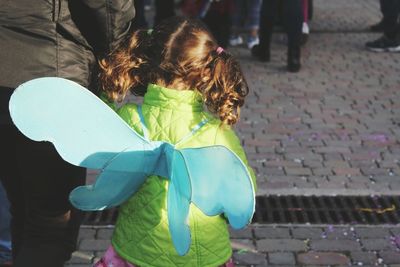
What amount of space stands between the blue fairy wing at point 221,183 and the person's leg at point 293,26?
5069 mm

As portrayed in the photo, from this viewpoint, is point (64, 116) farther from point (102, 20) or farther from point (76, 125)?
point (102, 20)

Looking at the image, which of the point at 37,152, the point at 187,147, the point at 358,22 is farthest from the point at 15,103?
the point at 358,22

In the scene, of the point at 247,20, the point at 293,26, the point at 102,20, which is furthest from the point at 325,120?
the point at 102,20

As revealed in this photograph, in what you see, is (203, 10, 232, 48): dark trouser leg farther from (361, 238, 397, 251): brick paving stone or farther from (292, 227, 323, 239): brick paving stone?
(361, 238, 397, 251): brick paving stone

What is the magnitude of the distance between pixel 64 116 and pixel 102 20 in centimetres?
49

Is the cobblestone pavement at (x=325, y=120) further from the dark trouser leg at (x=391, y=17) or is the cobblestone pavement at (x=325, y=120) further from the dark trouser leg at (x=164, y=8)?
the dark trouser leg at (x=164, y=8)

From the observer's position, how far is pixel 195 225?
7.68 feet

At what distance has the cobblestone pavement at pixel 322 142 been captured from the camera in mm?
3586

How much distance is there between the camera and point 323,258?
137 inches

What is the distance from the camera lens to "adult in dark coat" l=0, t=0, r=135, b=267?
7.87ft

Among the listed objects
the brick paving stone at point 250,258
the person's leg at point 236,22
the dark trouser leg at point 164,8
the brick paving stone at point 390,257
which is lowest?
the person's leg at point 236,22

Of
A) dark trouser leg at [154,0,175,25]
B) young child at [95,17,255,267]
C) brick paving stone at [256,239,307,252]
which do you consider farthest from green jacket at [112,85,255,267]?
dark trouser leg at [154,0,175,25]

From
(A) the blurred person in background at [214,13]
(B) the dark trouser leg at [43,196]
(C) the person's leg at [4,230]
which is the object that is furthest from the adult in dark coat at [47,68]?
(A) the blurred person in background at [214,13]

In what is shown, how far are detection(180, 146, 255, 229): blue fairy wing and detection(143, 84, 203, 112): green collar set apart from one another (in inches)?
10.8
